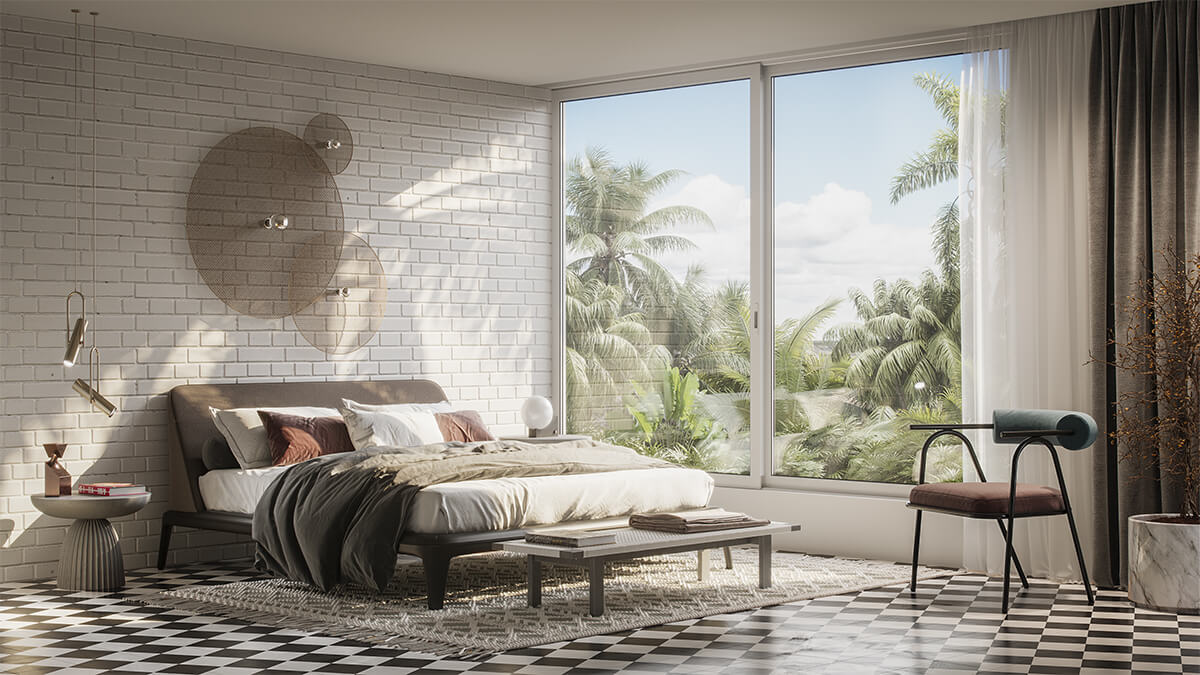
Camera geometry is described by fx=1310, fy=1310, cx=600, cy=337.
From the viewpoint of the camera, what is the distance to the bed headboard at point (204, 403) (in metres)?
6.99

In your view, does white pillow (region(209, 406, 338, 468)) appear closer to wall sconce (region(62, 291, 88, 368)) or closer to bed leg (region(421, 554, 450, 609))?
wall sconce (region(62, 291, 88, 368))

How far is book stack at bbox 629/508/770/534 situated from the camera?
19.1ft

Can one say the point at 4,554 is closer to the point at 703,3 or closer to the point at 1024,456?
the point at 703,3

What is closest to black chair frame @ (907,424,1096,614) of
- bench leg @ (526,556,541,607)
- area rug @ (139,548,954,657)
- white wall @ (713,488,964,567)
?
area rug @ (139,548,954,657)

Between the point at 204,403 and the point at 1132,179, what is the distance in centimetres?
496

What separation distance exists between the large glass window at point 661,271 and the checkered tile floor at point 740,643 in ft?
8.05

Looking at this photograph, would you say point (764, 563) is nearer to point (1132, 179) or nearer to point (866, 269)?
point (866, 269)

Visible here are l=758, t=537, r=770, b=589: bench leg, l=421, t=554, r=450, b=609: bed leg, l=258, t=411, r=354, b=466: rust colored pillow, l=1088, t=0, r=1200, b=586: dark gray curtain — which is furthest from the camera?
l=258, t=411, r=354, b=466: rust colored pillow

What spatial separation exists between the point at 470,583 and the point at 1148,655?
3042 mm

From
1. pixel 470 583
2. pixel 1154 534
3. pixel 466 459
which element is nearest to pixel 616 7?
pixel 466 459

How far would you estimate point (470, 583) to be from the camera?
6.34 metres

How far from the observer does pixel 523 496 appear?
6.00m

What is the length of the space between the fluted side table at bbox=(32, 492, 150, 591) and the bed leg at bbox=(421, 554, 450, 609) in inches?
66.7

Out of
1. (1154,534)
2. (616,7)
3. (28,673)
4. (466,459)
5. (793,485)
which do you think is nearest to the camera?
(28,673)
